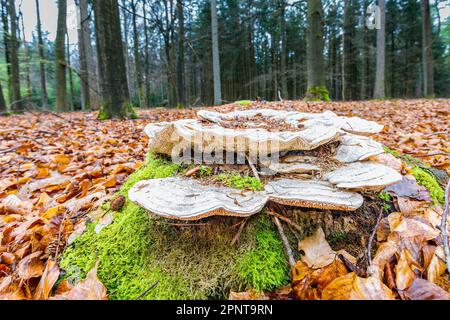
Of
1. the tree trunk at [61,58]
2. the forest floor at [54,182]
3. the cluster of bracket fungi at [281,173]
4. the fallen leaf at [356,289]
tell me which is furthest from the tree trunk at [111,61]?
the tree trunk at [61,58]

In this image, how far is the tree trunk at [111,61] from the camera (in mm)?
5770

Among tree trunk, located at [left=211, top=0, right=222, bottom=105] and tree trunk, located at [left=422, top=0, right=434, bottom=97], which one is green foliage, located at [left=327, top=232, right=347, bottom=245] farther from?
tree trunk, located at [left=422, top=0, right=434, bottom=97]

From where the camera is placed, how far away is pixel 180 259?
4.19ft

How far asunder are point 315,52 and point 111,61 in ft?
19.3

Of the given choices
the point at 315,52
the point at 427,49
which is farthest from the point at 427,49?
the point at 315,52

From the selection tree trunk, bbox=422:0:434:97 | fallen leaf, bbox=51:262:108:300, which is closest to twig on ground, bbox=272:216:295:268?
fallen leaf, bbox=51:262:108:300

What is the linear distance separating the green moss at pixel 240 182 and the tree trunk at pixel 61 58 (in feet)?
41.4

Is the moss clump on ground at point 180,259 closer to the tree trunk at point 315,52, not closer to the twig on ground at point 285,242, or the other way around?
the twig on ground at point 285,242

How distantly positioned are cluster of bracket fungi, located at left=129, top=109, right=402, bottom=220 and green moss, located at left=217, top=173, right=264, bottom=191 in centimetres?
4

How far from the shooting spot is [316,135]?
1488 mm

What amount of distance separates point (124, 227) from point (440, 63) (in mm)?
34950

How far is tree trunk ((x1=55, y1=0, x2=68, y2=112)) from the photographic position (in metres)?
11.6

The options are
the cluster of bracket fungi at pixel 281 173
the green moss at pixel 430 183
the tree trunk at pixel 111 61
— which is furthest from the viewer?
the tree trunk at pixel 111 61
